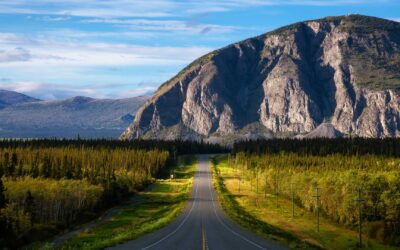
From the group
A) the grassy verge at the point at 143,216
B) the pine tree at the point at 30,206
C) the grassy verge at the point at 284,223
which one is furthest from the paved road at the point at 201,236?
the pine tree at the point at 30,206

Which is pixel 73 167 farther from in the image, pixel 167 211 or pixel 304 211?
pixel 304 211

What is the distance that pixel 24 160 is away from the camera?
620ft

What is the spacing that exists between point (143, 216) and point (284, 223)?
99.7ft

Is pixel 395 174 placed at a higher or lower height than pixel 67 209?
higher

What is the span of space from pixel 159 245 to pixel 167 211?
73.8 m

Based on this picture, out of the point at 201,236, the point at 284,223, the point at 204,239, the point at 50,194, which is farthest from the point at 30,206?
the point at 204,239

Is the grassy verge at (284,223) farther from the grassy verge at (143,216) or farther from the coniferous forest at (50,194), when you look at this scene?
the coniferous forest at (50,194)

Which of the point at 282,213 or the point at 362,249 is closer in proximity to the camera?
the point at 362,249

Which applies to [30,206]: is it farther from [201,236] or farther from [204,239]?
[204,239]

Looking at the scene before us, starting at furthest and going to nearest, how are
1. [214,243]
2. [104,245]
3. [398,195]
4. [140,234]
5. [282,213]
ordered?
[282,213] → [398,195] → [140,234] → [214,243] → [104,245]

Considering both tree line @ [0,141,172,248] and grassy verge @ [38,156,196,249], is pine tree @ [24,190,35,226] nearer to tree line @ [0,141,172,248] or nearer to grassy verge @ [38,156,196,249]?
tree line @ [0,141,172,248]

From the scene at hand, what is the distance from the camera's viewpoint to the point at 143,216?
127 metres

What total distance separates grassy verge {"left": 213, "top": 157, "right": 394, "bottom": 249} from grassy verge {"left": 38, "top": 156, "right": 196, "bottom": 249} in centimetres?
1193

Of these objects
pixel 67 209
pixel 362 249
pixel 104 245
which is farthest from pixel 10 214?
pixel 362 249
